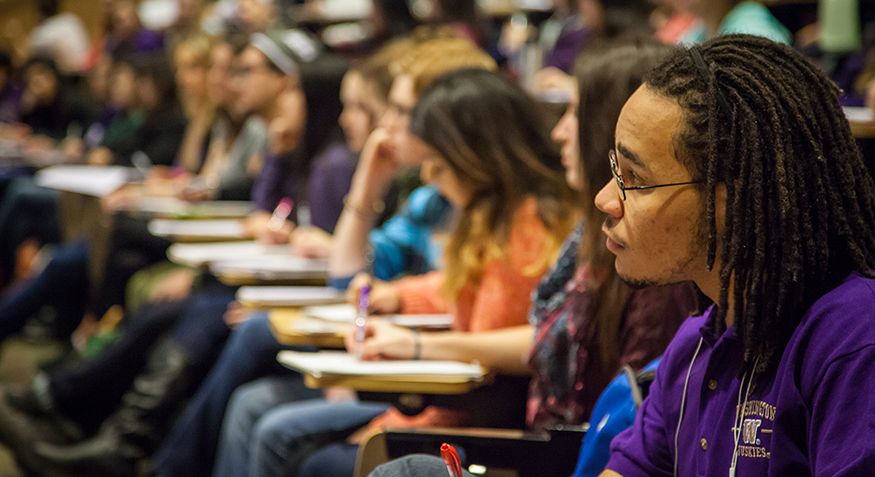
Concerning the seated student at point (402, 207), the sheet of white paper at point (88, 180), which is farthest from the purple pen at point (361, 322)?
the sheet of white paper at point (88, 180)

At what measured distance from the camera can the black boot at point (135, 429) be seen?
2354 mm

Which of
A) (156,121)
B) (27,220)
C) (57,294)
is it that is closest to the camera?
(57,294)

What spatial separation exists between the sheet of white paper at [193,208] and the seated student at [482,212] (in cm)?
157

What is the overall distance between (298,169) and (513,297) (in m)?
1.53

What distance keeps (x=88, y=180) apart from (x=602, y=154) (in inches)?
129

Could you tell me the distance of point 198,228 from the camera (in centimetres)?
291

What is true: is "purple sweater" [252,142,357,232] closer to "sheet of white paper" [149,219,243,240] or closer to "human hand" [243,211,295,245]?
"human hand" [243,211,295,245]

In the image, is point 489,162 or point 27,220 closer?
point 489,162

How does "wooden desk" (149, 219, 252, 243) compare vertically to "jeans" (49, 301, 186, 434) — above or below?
above

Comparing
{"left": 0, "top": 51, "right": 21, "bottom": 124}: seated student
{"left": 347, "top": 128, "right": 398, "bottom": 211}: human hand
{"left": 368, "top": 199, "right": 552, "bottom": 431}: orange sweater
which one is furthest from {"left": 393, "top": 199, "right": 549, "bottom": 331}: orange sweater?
{"left": 0, "top": 51, "right": 21, "bottom": 124}: seated student

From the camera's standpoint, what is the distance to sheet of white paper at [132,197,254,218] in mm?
3252

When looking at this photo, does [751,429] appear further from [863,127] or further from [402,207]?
[402,207]

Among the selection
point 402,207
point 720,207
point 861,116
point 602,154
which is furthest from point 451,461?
point 402,207

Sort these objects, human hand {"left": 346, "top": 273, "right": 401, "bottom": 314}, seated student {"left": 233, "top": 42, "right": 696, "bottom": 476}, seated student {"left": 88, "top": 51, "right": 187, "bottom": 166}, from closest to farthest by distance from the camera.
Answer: seated student {"left": 233, "top": 42, "right": 696, "bottom": 476} < human hand {"left": 346, "top": 273, "right": 401, "bottom": 314} < seated student {"left": 88, "top": 51, "right": 187, "bottom": 166}
